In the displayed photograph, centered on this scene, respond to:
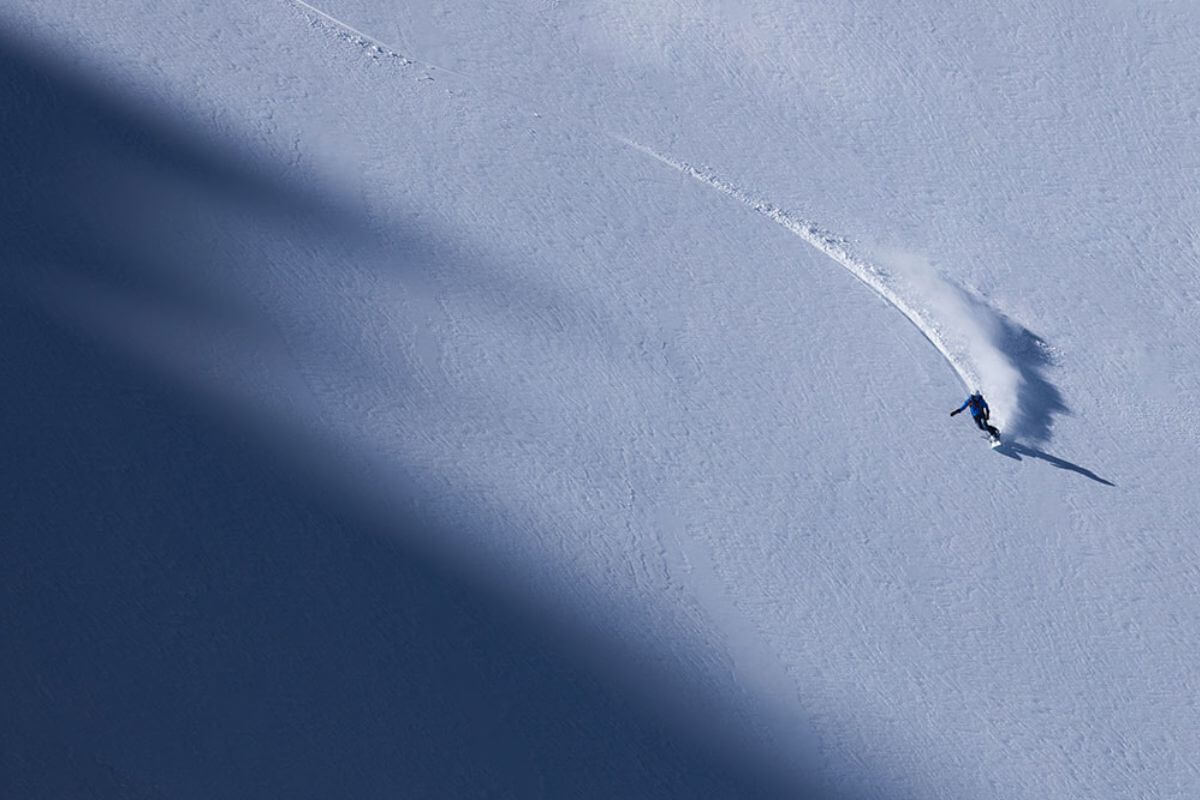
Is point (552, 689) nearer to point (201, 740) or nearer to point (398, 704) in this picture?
point (398, 704)

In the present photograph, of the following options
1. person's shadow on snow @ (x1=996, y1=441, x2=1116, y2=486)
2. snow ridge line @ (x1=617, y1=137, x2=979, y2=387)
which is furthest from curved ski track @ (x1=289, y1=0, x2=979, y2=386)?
person's shadow on snow @ (x1=996, y1=441, x2=1116, y2=486)

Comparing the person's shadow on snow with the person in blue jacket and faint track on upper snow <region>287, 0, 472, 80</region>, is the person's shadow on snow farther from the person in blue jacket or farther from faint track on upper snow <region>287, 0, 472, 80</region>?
faint track on upper snow <region>287, 0, 472, 80</region>

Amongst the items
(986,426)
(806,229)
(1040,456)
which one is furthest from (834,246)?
(1040,456)

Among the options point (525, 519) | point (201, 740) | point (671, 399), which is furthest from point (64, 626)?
point (671, 399)

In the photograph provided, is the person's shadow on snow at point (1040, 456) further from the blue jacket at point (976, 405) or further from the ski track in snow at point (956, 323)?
the blue jacket at point (976, 405)

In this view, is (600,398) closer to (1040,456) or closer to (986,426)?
(986,426)

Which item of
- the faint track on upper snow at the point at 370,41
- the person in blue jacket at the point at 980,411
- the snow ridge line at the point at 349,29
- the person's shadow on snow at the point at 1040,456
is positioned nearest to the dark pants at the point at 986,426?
the person in blue jacket at the point at 980,411
